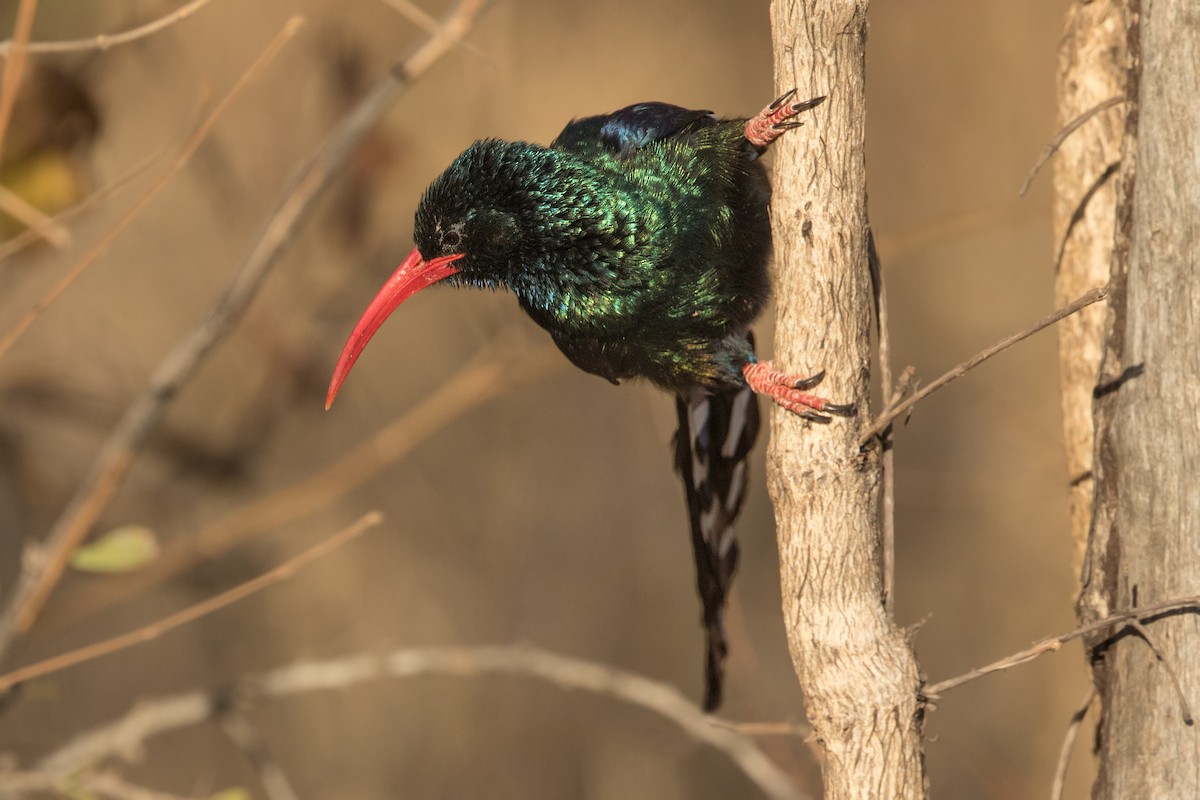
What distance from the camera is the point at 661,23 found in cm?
509

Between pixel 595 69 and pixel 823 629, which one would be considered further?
pixel 595 69

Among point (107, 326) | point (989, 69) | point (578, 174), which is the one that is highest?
point (989, 69)

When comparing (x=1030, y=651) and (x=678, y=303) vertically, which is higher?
(x=678, y=303)

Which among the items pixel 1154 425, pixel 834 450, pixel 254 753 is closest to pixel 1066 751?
pixel 1154 425

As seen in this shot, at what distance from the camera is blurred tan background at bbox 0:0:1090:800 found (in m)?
4.30

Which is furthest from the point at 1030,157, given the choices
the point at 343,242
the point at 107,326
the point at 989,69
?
the point at 107,326

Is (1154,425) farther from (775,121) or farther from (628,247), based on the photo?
(628,247)

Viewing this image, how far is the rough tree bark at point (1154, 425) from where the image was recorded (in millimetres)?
1664

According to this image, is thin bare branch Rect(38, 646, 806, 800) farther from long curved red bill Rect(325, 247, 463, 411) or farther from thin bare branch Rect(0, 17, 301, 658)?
long curved red bill Rect(325, 247, 463, 411)

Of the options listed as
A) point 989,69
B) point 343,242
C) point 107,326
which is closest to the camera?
point 343,242

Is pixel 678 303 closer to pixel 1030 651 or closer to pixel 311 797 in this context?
pixel 1030 651

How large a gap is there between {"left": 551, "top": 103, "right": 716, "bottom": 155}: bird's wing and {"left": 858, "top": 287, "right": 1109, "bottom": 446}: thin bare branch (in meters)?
1.04

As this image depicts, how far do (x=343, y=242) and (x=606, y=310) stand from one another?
2039mm

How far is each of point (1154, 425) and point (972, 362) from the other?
35 centimetres
